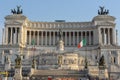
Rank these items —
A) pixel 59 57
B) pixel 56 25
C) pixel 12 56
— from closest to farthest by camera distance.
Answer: pixel 59 57 → pixel 12 56 → pixel 56 25

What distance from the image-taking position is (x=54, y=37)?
335 ft

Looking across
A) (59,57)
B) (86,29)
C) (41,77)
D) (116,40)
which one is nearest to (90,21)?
(86,29)

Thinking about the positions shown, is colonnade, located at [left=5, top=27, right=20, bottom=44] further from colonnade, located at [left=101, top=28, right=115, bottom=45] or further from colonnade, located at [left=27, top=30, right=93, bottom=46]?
colonnade, located at [left=101, top=28, right=115, bottom=45]

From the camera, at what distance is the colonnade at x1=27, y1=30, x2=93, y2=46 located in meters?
101

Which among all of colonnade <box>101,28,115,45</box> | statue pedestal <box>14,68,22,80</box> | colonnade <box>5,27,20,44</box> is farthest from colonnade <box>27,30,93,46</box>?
statue pedestal <box>14,68,22,80</box>

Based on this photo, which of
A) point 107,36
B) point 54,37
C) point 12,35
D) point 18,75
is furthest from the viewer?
point 54,37

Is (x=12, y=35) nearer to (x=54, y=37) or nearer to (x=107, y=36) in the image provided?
(x=54, y=37)

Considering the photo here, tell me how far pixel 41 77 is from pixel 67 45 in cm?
4395

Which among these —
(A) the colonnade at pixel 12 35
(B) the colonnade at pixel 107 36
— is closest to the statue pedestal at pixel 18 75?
(A) the colonnade at pixel 12 35

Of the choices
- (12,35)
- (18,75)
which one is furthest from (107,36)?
(18,75)

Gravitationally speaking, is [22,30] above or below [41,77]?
above

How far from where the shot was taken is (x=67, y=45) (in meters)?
101

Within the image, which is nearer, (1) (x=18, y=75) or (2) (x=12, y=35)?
(1) (x=18, y=75)

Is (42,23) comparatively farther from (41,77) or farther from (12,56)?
(41,77)
